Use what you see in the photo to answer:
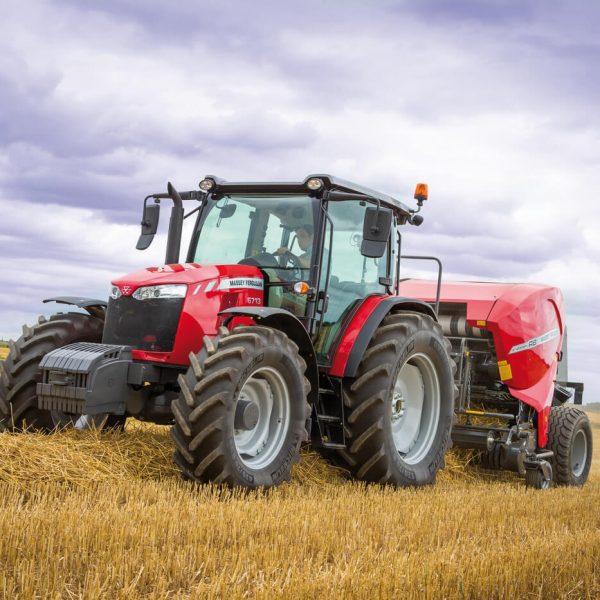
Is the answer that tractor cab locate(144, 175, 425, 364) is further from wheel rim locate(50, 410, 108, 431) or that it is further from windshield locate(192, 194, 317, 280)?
wheel rim locate(50, 410, 108, 431)

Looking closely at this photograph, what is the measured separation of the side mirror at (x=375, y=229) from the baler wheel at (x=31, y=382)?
2552 millimetres

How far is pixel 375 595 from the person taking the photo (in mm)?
3828

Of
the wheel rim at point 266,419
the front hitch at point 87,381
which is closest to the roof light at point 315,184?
the wheel rim at point 266,419

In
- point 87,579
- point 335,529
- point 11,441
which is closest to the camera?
point 87,579

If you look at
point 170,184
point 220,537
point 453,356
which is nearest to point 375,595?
point 220,537

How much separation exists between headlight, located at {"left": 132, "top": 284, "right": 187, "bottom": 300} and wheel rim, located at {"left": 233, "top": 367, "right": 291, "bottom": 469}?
35.5 inches

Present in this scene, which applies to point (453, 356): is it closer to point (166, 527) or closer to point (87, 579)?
point (166, 527)

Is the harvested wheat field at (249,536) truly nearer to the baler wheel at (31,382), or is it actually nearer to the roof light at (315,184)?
the baler wheel at (31,382)

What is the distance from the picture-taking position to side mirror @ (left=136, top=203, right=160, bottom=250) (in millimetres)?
7828

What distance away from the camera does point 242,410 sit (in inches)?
246

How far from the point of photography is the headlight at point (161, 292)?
6859 millimetres

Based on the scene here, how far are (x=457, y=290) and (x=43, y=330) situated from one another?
4961 millimetres

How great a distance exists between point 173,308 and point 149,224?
128 centimetres

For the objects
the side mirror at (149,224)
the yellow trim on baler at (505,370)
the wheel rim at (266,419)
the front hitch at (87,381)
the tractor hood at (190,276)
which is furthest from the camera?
the yellow trim on baler at (505,370)
